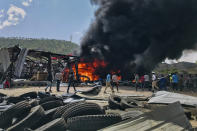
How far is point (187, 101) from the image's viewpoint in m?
7.34

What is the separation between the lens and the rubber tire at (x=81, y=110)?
5383 millimetres

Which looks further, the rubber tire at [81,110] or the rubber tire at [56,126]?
the rubber tire at [81,110]

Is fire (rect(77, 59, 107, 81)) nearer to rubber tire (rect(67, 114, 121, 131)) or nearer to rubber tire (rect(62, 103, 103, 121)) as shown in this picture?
rubber tire (rect(62, 103, 103, 121))

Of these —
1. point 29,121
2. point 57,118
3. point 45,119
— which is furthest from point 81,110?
point 29,121

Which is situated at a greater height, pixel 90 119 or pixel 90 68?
pixel 90 68

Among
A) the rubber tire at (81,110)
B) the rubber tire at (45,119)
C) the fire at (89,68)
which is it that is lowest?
the rubber tire at (45,119)

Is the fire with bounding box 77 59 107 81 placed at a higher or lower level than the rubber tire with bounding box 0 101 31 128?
higher

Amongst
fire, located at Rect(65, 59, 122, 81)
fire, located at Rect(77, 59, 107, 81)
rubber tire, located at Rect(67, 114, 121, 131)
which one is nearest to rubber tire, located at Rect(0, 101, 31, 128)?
rubber tire, located at Rect(67, 114, 121, 131)

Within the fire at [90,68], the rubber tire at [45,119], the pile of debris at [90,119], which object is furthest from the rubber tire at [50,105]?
the fire at [90,68]

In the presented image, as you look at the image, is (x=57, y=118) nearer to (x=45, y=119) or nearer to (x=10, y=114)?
(x=45, y=119)

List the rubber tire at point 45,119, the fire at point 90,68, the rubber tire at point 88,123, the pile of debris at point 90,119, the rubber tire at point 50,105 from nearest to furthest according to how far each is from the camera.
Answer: the pile of debris at point 90,119
the rubber tire at point 88,123
the rubber tire at point 45,119
the rubber tire at point 50,105
the fire at point 90,68

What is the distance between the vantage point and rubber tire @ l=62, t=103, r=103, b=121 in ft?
17.7

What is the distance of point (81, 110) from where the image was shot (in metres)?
5.54

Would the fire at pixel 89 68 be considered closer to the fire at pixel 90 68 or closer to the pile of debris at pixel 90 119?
the fire at pixel 90 68
